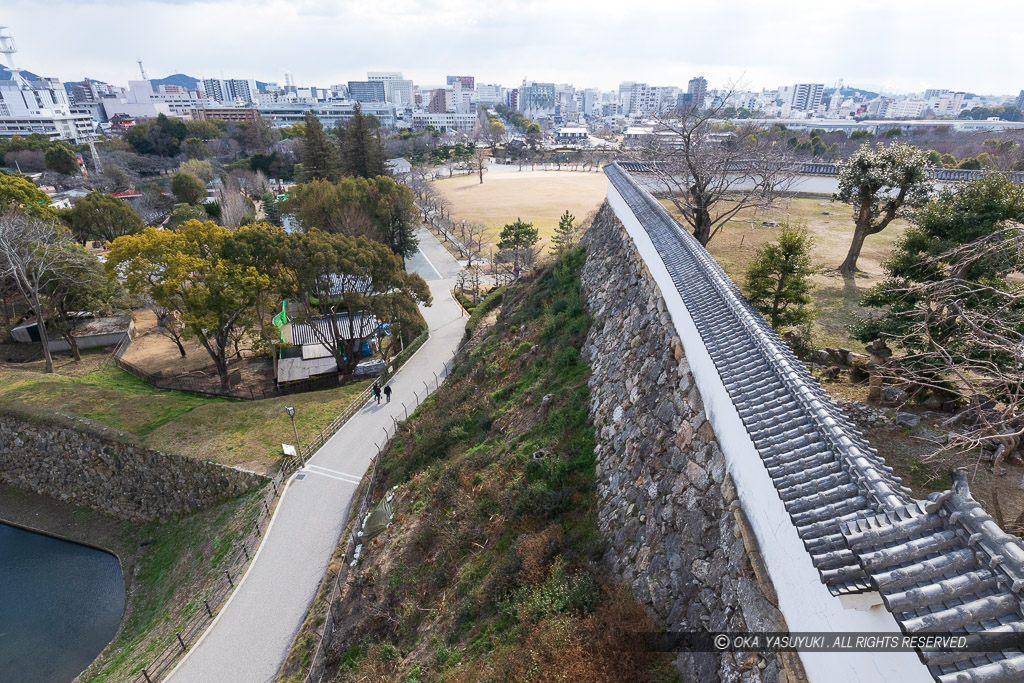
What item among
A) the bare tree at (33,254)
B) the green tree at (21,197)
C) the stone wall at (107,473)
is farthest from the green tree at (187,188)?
the stone wall at (107,473)

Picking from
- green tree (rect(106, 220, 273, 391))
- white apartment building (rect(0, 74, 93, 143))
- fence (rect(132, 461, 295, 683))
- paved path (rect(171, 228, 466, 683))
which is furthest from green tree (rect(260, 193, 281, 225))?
white apartment building (rect(0, 74, 93, 143))

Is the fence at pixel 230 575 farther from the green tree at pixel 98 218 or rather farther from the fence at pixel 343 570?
the green tree at pixel 98 218

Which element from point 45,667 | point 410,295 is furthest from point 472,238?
point 45,667

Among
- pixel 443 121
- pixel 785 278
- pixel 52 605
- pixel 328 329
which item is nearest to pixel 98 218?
pixel 328 329

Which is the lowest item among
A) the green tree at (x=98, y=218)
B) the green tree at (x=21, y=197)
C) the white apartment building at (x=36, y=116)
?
the green tree at (x=98, y=218)

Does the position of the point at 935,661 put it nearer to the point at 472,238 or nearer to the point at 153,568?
the point at 153,568

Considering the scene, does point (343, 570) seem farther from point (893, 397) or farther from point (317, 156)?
point (317, 156)

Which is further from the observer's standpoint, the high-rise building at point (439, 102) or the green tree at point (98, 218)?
the high-rise building at point (439, 102)
